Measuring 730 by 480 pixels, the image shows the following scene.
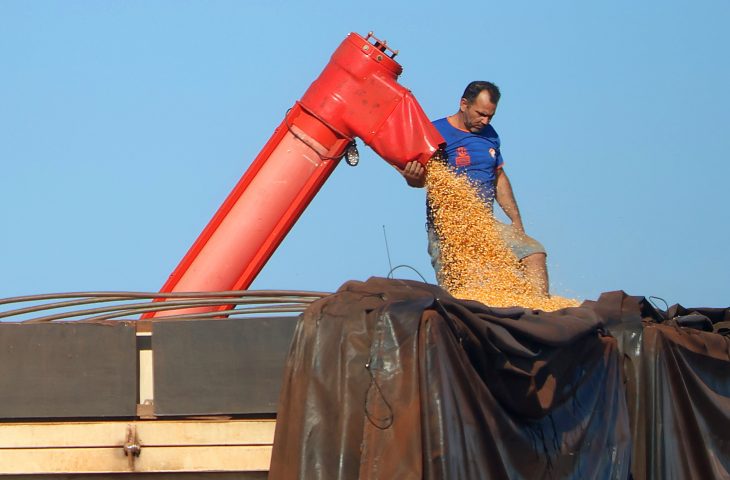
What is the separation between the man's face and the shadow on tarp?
8.63 ft

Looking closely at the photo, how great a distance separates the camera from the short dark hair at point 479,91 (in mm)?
6773

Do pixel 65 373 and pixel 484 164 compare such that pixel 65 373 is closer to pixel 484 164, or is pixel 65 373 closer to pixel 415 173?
pixel 415 173

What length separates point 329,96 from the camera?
6.69 metres

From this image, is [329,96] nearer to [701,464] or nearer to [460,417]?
[701,464]

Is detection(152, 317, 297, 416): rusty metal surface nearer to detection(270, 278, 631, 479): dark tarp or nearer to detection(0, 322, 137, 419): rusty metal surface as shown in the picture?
detection(0, 322, 137, 419): rusty metal surface

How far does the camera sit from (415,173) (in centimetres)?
653

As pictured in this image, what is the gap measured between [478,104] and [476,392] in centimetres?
375

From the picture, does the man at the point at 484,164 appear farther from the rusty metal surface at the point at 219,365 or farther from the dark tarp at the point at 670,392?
the rusty metal surface at the point at 219,365

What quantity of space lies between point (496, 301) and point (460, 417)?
2.66m

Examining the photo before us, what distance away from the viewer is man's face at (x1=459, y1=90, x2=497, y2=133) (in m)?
6.76

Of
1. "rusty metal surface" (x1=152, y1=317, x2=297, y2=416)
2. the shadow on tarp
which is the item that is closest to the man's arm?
the shadow on tarp

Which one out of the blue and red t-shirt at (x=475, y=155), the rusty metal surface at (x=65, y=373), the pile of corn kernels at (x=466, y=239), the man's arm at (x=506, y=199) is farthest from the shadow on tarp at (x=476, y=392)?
the man's arm at (x=506, y=199)

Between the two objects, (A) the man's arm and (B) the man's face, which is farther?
(A) the man's arm

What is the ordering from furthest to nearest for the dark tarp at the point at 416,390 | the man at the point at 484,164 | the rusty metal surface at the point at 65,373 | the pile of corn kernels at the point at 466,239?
the man at the point at 484,164, the pile of corn kernels at the point at 466,239, the rusty metal surface at the point at 65,373, the dark tarp at the point at 416,390
